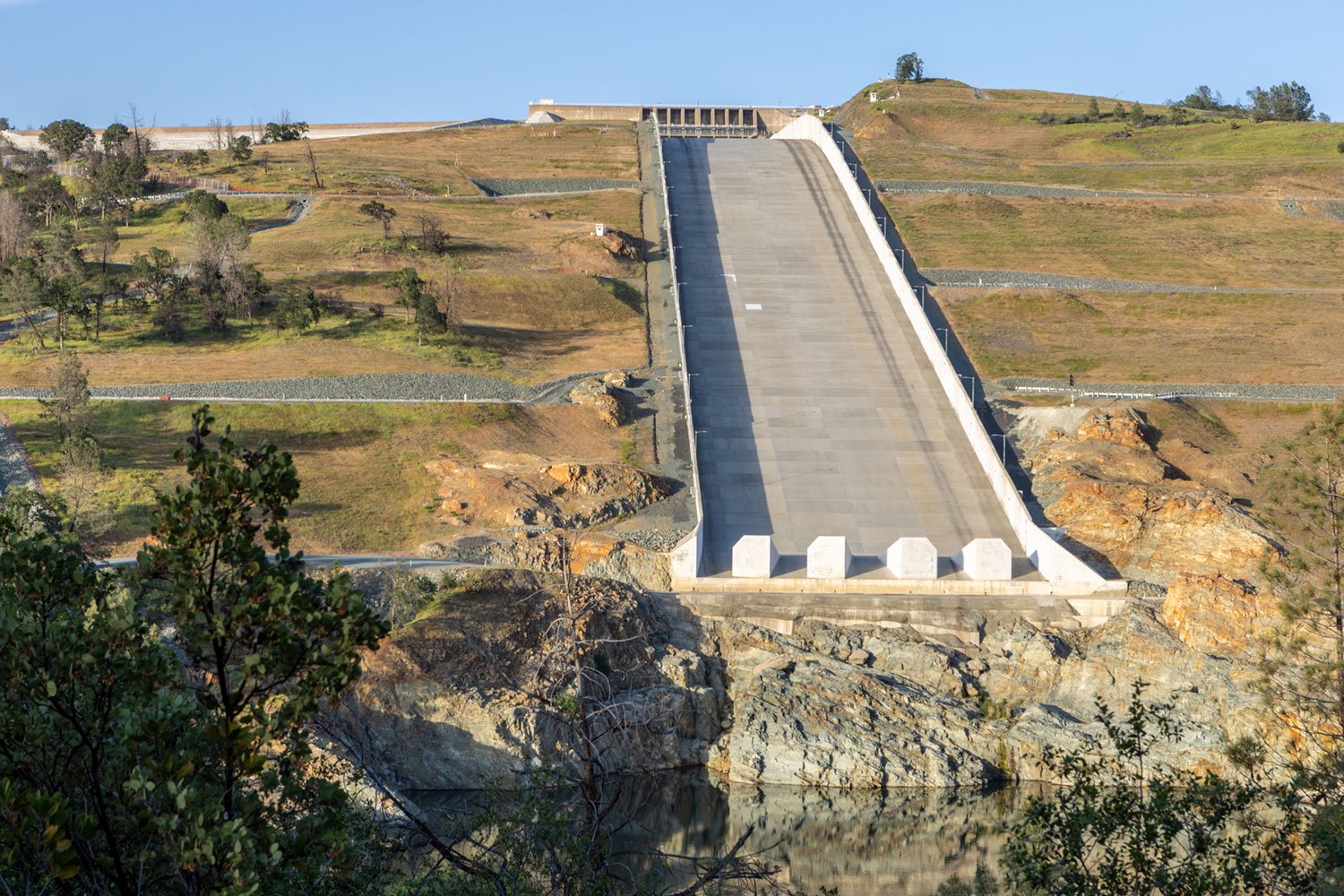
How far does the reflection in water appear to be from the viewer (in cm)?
2419

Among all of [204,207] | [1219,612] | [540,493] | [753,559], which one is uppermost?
[204,207]

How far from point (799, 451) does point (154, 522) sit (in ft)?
109

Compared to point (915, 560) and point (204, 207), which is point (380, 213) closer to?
point (204, 207)

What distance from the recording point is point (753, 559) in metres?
35.3

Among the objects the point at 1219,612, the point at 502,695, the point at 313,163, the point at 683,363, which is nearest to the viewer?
the point at 502,695

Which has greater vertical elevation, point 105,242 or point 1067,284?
point 105,242


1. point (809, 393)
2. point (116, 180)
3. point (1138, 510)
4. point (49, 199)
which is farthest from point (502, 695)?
point (116, 180)

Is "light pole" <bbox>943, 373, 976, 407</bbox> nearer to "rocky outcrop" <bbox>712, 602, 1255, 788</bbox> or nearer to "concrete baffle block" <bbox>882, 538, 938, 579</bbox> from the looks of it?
"concrete baffle block" <bbox>882, 538, 938, 579</bbox>

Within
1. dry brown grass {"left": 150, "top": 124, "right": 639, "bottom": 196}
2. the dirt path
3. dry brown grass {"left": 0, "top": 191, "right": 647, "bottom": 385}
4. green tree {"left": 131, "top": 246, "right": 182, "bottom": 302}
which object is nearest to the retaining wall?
dry brown grass {"left": 0, "top": 191, "right": 647, "bottom": 385}

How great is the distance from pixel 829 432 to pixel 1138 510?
10555mm

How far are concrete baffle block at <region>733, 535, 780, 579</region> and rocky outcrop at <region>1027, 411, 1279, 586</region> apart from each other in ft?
27.5

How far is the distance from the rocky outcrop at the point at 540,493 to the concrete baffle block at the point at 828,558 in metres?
5.77

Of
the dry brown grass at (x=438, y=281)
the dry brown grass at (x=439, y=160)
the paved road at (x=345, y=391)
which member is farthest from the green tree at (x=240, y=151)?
the paved road at (x=345, y=391)

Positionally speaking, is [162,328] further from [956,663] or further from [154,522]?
[154,522]
